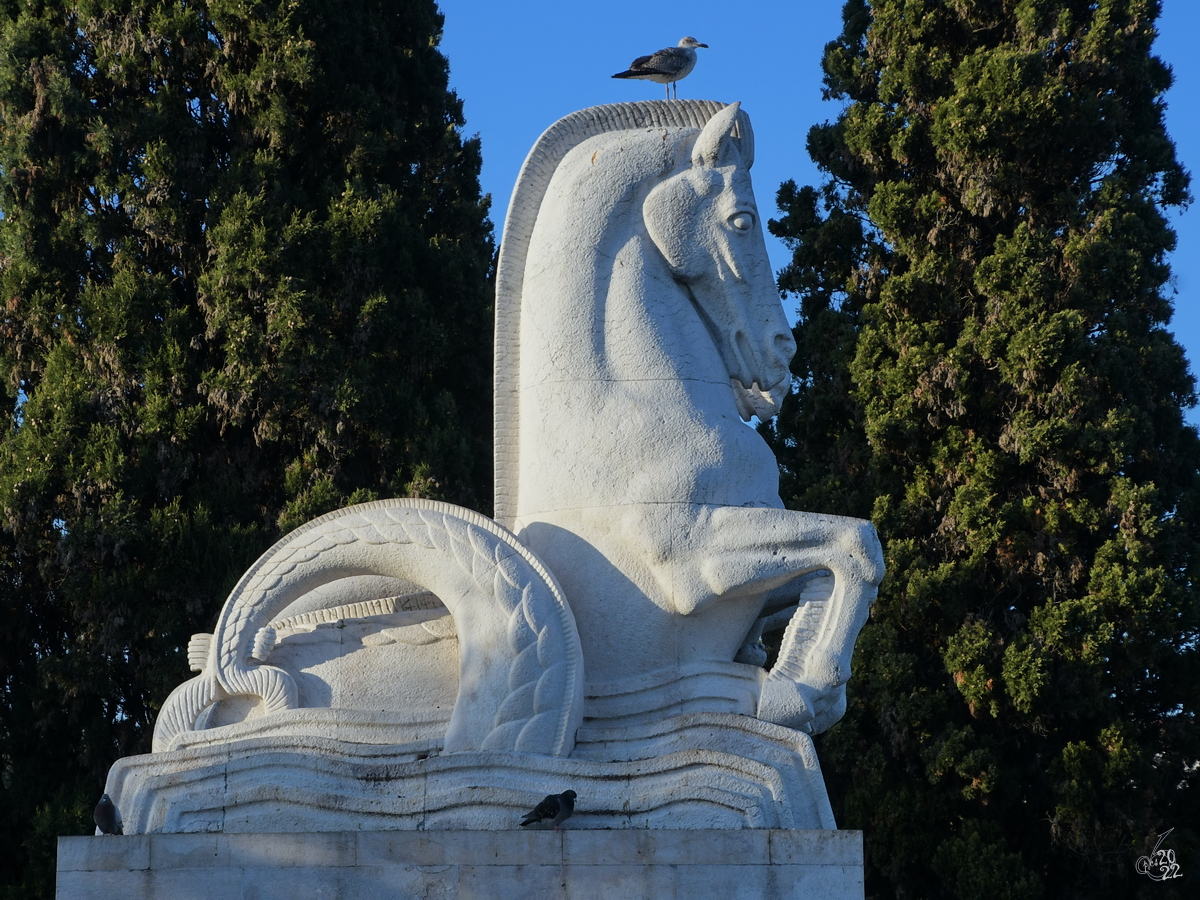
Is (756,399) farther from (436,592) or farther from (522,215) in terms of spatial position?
(436,592)

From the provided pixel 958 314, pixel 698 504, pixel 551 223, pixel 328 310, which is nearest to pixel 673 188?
pixel 551 223

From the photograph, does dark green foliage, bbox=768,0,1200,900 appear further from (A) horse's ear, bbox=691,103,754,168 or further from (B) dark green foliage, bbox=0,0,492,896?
(A) horse's ear, bbox=691,103,754,168

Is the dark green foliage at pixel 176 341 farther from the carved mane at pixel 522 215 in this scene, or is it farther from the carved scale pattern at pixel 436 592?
the carved scale pattern at pixel 436 592

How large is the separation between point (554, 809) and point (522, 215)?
9.69 feet

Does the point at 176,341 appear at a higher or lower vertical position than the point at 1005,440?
higher

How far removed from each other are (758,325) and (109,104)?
10.1 metres

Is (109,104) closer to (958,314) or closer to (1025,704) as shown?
(958,314)

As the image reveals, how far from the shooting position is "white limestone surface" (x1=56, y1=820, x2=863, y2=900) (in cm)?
565

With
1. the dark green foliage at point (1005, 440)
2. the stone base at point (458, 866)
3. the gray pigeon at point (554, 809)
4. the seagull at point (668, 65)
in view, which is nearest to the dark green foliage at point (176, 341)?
the dark green foliage at point (1005, 440)

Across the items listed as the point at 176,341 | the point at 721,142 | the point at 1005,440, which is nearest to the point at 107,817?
the point at 721,142

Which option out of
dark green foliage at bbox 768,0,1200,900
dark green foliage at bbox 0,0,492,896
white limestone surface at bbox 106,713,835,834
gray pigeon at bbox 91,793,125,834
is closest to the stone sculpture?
white limestone surface at bbox 106,713,835,834

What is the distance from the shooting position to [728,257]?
7.13 m

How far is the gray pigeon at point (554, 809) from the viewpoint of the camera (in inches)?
222

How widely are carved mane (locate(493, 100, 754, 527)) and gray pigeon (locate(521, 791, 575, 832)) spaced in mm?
1761
